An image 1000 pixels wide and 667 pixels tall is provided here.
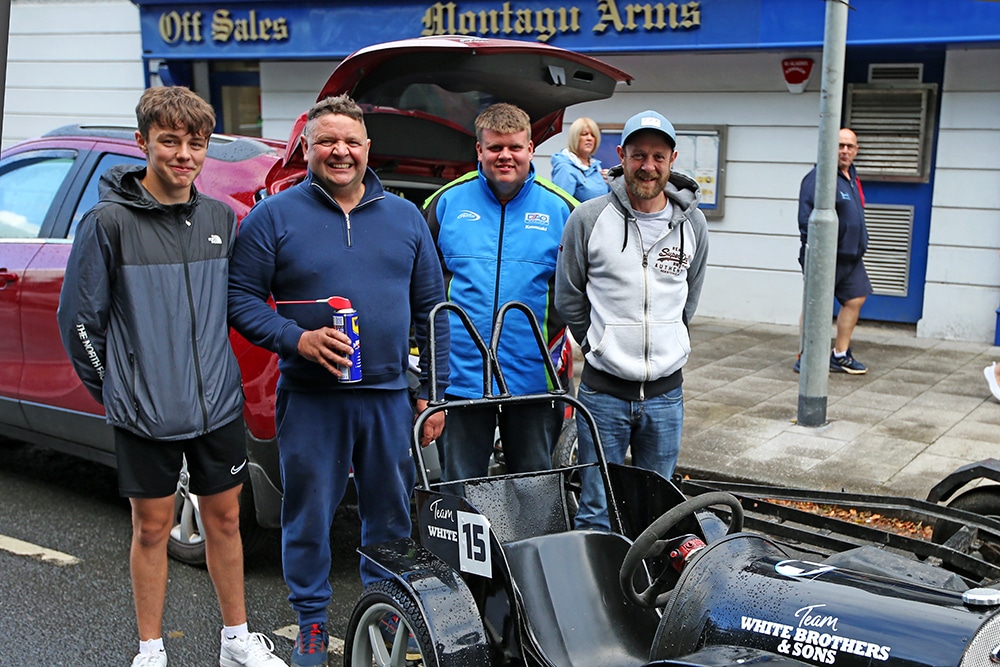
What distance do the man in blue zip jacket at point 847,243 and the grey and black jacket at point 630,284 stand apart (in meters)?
4.61

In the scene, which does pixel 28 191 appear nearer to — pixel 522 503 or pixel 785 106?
pixel 522 503

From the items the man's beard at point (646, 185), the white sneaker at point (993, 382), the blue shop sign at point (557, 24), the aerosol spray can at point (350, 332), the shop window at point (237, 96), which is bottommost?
the white sneaker at point (993, 382)

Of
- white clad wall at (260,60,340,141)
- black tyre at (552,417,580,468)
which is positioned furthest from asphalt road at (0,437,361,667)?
white clad wall at (260,60,340,141)

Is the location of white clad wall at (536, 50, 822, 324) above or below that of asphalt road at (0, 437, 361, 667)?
above

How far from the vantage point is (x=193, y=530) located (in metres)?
4.94

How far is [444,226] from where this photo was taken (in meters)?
4.24

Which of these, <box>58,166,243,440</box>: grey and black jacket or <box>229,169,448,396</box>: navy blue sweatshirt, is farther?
<box>229,169,448,396</box>: navy blue sweatshirt

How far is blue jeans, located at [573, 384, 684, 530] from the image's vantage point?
4098mm

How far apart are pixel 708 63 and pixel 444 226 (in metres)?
7.20

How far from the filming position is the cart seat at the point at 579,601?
10.5ft

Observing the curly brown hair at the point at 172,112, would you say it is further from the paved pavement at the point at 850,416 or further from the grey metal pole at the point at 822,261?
the grey metal pole at the point at 822,261

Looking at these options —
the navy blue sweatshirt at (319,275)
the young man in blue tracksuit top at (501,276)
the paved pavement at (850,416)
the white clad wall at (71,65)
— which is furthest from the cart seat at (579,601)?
the white clad wall at (71,65)

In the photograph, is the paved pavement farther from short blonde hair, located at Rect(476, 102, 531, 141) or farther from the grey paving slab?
short blonde hair, located at Rect(476, 102, 531, 141)

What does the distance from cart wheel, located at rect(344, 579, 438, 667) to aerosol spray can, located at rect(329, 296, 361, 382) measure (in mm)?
692
